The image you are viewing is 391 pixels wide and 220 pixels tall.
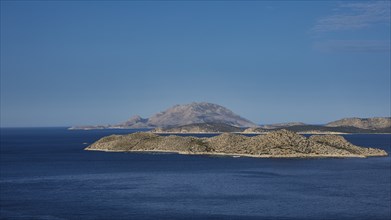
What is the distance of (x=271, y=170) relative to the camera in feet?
554

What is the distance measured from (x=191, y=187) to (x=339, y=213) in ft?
143

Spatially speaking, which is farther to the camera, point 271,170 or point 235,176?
point 271,170

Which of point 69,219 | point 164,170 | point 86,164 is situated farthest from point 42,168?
point 69,219

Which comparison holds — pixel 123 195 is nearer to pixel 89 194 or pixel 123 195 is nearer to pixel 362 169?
pixel 89 194

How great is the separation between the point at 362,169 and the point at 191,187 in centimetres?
7069

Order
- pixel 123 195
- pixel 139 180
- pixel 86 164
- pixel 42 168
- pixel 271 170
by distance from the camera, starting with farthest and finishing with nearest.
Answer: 1. pixel 86 164
2. pixel 42 168
3. pixel 271 170
4. pixel 139 180
5. pixel 123 195

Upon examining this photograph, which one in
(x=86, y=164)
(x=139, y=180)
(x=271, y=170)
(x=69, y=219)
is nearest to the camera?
(x=69, y=219)

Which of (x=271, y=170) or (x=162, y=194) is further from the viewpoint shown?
(x=271, y=170)

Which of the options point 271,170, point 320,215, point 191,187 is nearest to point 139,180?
point 191,187

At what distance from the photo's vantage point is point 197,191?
118875 mm

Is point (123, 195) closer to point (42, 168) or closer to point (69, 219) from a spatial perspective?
point (69, 219)

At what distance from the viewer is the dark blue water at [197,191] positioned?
92.1 m

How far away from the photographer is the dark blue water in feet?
302

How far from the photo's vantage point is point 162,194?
375 feet
